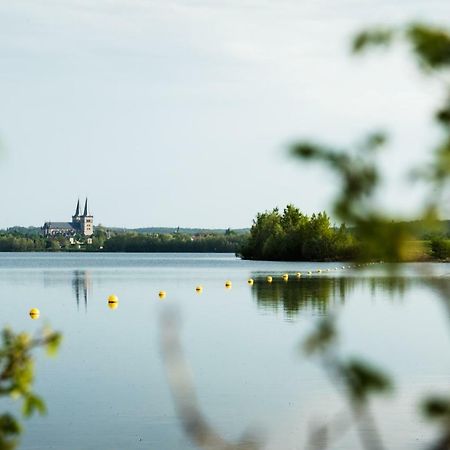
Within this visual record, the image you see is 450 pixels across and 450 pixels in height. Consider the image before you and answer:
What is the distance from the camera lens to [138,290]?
54.4 m

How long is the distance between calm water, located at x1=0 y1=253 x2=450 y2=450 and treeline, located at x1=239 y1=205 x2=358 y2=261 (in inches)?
2553

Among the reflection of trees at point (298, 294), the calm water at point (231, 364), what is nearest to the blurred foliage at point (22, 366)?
the calm water at point (231, 364)

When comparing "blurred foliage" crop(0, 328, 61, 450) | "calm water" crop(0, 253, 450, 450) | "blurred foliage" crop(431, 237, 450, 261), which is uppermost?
"blurred foliage" crop(431, 237, 450, 261)

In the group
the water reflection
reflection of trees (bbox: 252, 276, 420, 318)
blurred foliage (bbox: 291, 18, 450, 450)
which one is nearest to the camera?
blurred foliage (bbox: 291, 18, 450, 450)

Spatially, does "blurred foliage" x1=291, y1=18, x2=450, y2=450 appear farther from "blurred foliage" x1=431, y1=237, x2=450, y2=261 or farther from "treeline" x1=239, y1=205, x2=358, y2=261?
"treeline" x1=239, y1=205, x2=358, y2=261

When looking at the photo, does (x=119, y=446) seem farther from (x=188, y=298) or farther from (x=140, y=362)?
(x=188, y=298)

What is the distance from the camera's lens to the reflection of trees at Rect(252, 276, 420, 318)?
39.2 meters

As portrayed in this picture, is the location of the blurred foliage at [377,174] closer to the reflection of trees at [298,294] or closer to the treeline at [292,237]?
the reflection of trees at [298,294]

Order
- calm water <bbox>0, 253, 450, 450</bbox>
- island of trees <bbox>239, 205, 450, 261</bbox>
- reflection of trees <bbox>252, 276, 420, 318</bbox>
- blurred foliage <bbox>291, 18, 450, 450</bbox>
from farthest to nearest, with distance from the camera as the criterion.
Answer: island of trees <bbox>239, 205, 450, 261</bbox> < reflection of trees <bbox>252, 276, 420, 318</bbox> < calm water <bbox>0, 253, 450, 450</bbox> < blurred foliage <bbox>291, 18, 450, 450</bbox>

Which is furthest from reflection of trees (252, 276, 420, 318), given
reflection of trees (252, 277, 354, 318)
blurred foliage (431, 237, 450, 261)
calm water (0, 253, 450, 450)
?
blurred foliage (431, 237, 450, 261)

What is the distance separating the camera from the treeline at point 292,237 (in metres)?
113

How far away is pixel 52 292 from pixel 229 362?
1205 inches

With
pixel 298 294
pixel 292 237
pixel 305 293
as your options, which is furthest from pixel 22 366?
pixel 292 237

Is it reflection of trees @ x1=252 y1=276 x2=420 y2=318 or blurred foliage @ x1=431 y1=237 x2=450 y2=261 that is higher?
blurred foliage @ x1=431 y1=237 x2=450 y2=261
